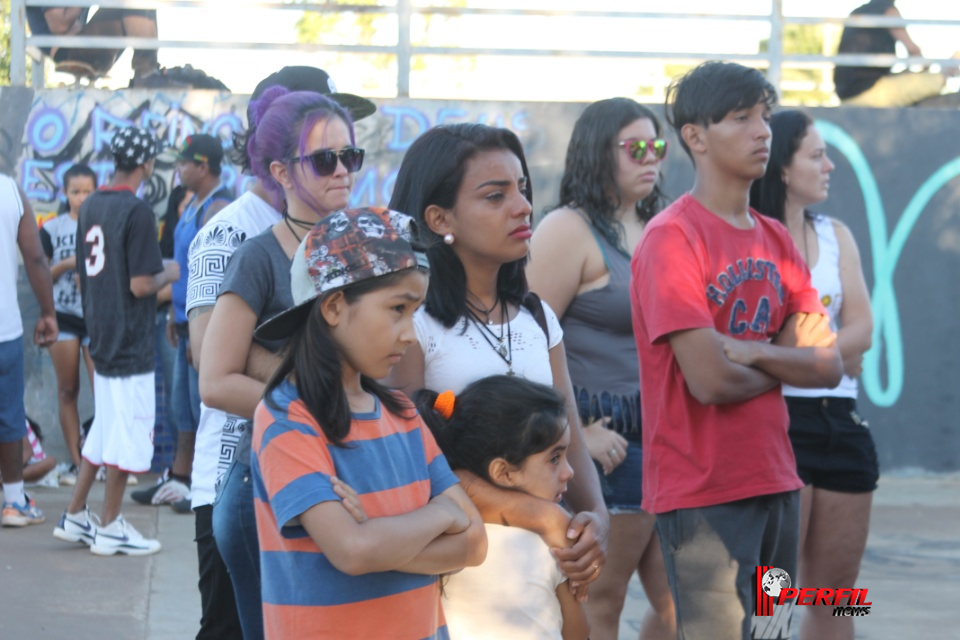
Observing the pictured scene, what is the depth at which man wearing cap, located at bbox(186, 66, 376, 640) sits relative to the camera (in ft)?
10.7

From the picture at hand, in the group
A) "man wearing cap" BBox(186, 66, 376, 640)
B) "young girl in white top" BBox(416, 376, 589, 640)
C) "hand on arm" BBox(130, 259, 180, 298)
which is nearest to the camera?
"young girl in white top" BBox(416, 376, 589, 640)

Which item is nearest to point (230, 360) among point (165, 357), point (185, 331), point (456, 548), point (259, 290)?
point (259, 290)

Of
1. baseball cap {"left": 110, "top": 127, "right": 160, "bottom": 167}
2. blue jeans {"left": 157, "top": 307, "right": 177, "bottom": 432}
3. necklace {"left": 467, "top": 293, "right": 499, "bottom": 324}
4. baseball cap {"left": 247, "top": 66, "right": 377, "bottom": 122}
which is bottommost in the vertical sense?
blue jeans {"left": 157, "top": 307, "right": 177, "bottom": 432}

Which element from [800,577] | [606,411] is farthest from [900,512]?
[606,411]

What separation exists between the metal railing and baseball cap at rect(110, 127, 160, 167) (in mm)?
1917

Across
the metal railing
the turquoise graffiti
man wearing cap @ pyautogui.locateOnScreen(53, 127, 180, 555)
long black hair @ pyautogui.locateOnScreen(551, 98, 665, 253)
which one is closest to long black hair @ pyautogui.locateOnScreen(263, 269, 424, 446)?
long black hair @ pyautogui.locateOnScreen(551, 98, 665, 253)

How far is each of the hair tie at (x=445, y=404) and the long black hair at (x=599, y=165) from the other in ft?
4.83

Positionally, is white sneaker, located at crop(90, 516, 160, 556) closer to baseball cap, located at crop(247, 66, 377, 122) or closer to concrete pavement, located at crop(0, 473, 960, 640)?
concrete pavement, located at crop(0, 473, 960, 640)

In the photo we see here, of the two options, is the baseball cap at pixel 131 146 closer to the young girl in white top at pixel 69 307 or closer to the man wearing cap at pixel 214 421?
the young girl in white top at pixel 69 307

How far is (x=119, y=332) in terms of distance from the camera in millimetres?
6656

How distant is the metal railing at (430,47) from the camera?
27.8 ft

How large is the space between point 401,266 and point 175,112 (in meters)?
6.46

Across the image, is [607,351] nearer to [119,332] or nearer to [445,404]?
[445,404]

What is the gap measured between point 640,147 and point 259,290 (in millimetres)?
1711
